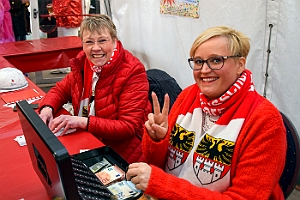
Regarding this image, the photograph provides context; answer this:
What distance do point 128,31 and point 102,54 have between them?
6.05 feet

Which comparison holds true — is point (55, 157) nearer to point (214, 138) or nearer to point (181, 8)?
point (214, 138)

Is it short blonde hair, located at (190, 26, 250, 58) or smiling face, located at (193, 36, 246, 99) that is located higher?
short blonde hair, located at (190, 26, 250, 58)

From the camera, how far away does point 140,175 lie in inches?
42.5

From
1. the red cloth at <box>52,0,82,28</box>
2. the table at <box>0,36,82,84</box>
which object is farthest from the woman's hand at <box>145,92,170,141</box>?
the red cloth at <box>52,0,82,28</box>

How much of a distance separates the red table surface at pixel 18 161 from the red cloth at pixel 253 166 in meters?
0.43

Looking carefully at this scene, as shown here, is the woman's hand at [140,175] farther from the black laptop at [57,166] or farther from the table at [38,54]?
the table at [38,54]

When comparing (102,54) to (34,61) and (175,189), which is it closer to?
(175,189)

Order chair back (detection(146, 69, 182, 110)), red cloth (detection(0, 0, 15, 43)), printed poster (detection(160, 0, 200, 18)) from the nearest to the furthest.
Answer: chair back (detection(146, 69, 182, 110))
printed poster (detection(160, 0, 200, 18))
red cloth (detection(0, 0, 15, 43))

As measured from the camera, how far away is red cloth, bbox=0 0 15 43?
402 centimetres

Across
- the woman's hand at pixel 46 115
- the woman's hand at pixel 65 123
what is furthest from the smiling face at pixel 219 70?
the woman's hand at pixel 46 115

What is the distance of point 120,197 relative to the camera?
1.09 m

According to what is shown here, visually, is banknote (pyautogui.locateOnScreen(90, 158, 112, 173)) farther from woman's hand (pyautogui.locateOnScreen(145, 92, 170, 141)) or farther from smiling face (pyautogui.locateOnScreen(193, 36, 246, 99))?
smiling face (pyautogui.locateOnScreen(193, 36, 246, 99))

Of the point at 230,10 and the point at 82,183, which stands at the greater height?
the point at 230,10

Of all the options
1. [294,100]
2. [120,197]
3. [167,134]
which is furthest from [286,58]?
[120,197]
